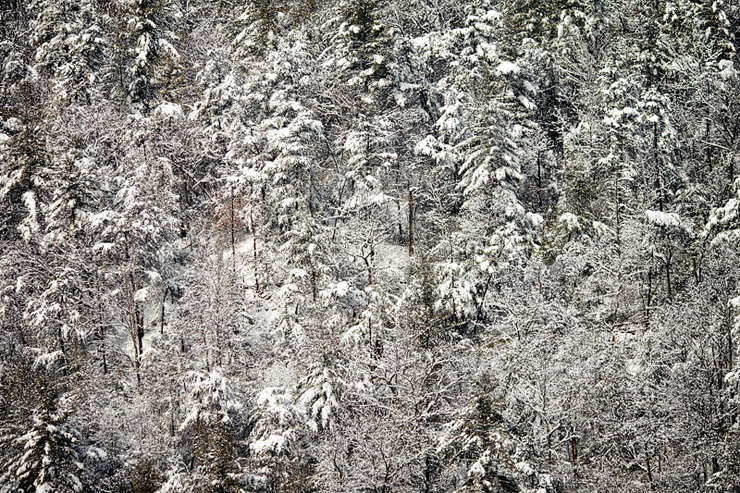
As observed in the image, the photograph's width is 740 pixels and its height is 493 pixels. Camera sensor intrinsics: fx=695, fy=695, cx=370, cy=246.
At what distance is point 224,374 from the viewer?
109ft

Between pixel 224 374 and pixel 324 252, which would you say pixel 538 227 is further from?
pixel 224 374

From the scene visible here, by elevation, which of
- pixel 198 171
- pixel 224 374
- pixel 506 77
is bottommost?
pixel 224 374

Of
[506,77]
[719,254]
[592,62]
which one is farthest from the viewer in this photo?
[592,62]

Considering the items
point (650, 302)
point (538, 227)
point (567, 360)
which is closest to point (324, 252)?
point (538, 227)

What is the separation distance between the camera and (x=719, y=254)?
32062 mm

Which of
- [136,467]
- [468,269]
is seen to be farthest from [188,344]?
[468,269]

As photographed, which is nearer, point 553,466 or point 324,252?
point 553,466

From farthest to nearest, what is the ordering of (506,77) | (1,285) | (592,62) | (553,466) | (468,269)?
(592,62)
(506,77)
(1,285)
(468,269)
(553,466)

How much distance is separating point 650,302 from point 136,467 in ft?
84.4

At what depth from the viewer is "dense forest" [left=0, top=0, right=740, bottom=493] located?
28.3m

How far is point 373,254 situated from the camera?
37.4 m

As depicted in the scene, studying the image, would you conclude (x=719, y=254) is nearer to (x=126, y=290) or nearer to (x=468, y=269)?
(x=468, y=269)

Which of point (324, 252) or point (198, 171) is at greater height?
point (198, 171)

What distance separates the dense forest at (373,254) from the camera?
28.3 metres
